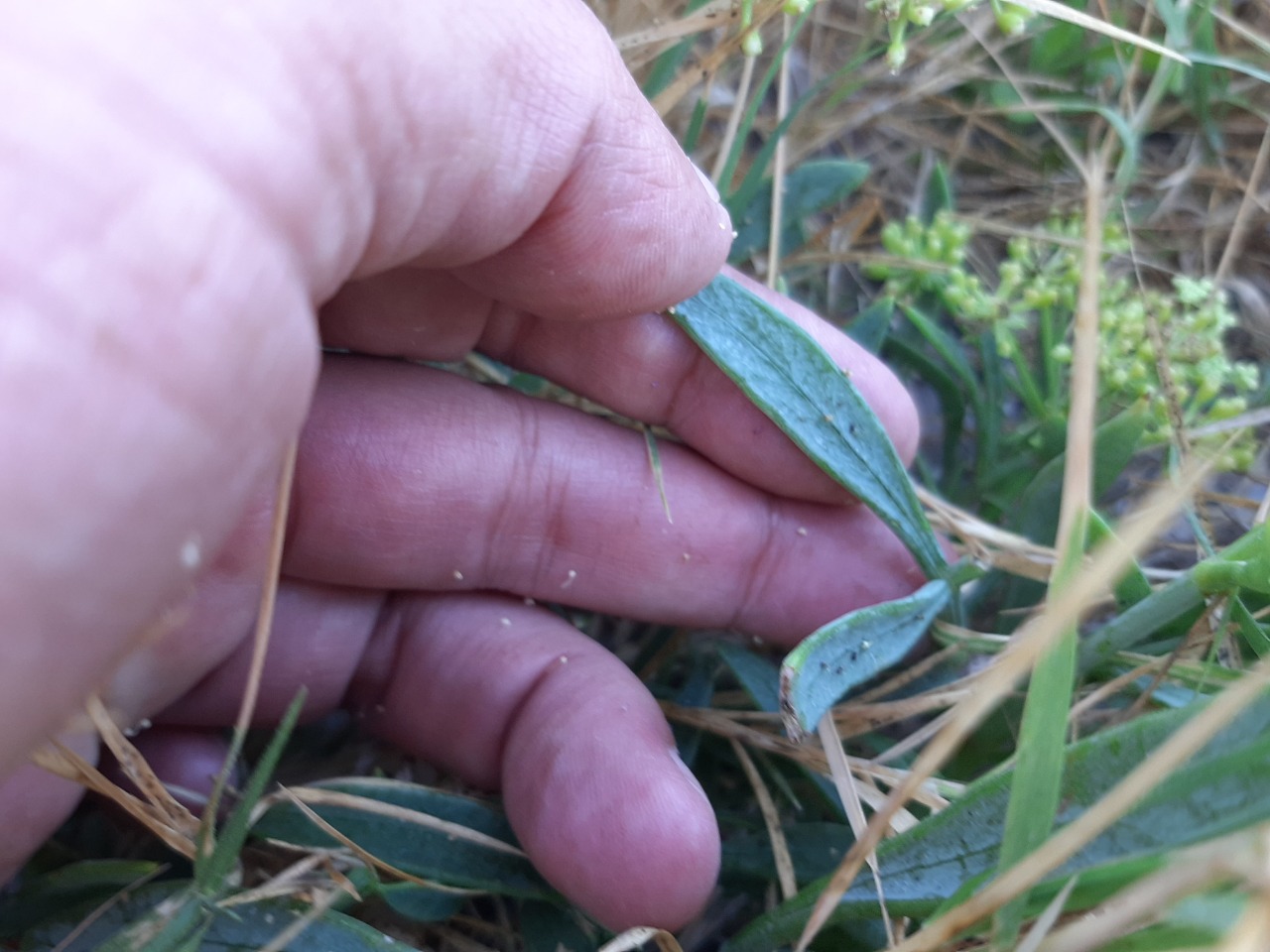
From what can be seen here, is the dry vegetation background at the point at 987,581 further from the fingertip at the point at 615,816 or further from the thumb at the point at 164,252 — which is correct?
the thumb at the point at 164,252

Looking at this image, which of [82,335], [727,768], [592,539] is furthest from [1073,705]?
[82,335]

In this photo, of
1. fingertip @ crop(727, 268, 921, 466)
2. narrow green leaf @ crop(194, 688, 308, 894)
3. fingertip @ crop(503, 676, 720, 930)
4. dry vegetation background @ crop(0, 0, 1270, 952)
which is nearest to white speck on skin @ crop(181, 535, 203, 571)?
narrow green leaf @ crop(194, 688, 308, 894)

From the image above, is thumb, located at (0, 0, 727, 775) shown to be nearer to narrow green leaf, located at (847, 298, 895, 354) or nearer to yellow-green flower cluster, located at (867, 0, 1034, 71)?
yellow-green flower cluster, located at (867, 0, 1034, 71)

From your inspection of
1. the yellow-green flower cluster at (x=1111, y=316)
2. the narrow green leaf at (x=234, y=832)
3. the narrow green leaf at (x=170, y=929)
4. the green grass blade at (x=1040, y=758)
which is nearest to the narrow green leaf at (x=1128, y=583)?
the yellow-green flower cluster at (x=1111, y=316)

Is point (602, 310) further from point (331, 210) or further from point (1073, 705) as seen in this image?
point (1073, 705)

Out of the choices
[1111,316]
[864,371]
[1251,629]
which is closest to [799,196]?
[864,371]
